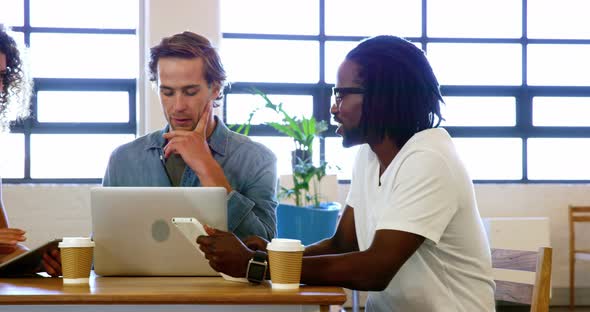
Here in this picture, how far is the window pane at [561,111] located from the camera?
6.48 m

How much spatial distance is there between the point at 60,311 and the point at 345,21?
5.01 m

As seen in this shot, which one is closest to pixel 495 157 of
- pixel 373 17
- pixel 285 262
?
pixel 373 17

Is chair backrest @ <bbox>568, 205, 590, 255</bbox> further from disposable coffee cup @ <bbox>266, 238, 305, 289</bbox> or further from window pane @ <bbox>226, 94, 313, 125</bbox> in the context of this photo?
disposable coffee cup @ <bbox>266, 238, 305, 289</bbox>

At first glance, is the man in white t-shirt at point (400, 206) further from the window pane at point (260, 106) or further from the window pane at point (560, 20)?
the window pane at point (560, 20)

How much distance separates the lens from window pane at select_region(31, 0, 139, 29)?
19.7 ft

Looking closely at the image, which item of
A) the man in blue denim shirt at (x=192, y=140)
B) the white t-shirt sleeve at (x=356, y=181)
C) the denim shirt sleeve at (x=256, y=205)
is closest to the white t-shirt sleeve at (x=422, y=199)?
the white t-shirt sleeve at (x=356, y=181)

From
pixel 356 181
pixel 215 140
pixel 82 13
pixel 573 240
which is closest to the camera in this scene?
Result: pixel 356 181

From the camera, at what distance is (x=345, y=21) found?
6250 millimetres

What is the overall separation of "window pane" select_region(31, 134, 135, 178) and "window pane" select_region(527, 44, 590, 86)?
11.1 ft

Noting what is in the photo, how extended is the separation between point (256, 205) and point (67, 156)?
13.3 ft

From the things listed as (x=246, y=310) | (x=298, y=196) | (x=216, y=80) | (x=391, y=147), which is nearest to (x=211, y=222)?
(x=246, y=310)

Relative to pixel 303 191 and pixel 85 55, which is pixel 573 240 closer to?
pixel 303 191

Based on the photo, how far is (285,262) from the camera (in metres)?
1.59

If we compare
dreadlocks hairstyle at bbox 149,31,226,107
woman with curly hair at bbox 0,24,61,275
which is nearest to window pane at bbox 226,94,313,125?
woman with curly hair at bbox 0,24,61,275
